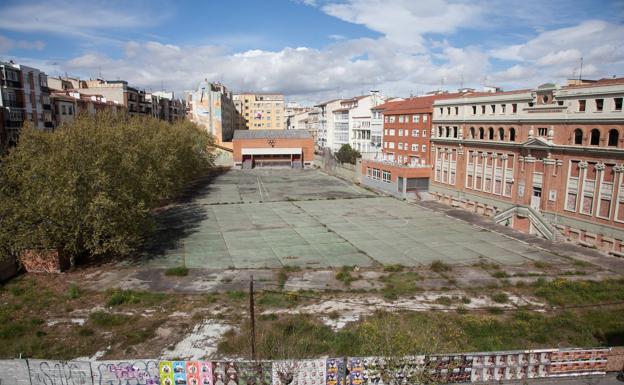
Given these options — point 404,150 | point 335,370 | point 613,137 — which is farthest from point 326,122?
point 335,370

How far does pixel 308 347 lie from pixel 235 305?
18.0 feet

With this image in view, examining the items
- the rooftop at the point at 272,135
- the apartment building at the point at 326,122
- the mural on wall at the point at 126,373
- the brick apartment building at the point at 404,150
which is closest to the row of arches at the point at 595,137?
the brick apartment building at the point at 404,150

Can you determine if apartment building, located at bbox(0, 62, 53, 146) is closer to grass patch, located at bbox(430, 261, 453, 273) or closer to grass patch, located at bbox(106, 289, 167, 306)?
grass patch, located at bbox(106, 289, 167, 306)

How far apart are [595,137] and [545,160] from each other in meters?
→ 4.93

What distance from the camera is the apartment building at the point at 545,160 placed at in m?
33.6

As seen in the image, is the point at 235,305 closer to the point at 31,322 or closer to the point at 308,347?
the point at 308,347

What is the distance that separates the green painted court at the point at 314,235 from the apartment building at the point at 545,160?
6.72 m

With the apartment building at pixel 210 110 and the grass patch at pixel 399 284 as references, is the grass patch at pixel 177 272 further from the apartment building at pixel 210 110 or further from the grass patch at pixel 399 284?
the apartment building at pixel 210 110

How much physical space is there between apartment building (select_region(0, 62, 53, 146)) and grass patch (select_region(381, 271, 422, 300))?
41257 millimetres

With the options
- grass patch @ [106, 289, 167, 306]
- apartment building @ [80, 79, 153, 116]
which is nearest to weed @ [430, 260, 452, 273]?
grass patch @ [106, 289, 167, 306]

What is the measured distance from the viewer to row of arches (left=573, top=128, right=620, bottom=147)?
33.2 metres

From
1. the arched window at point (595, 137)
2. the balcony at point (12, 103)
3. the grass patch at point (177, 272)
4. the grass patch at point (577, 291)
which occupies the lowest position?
the grass patch at point (577, 291)

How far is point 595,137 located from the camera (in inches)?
1377

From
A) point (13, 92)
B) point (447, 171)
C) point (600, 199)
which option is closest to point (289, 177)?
point (447, 171)
